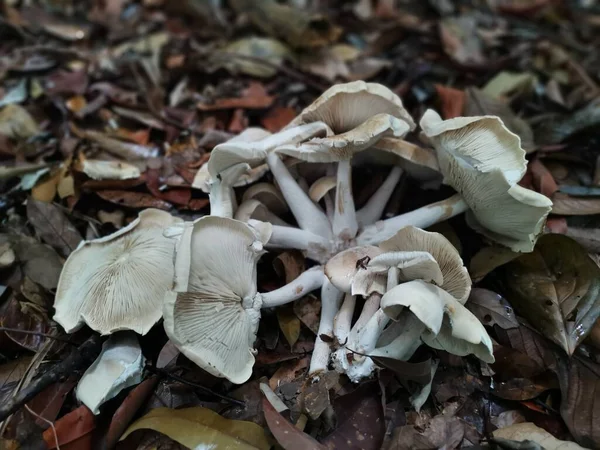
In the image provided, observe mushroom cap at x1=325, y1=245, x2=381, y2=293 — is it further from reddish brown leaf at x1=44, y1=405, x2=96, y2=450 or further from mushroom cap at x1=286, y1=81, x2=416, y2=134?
reddish brown leaf at x1=44, y1=405, x2=96, y2=450

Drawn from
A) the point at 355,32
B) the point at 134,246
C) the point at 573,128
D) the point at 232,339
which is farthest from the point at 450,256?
the point at 355,32

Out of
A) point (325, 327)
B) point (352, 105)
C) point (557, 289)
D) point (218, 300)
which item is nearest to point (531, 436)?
point (557, 289)

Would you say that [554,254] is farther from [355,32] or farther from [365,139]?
[355,32]

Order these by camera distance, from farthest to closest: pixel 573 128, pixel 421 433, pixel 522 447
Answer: pixel 573 128
pixel 421 433
pixel 522 447

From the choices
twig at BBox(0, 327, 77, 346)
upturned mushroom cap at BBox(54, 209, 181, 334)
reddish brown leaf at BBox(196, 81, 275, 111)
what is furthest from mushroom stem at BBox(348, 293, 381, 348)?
reddish brown leaf at BBox(196, 81, 275, 111)

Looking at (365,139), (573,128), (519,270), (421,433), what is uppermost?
(365,139)

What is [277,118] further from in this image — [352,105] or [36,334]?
[36,334]

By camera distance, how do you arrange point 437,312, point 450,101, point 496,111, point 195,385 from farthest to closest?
point 450,101 → point 496,111 → point 195,385 → point 437,312
